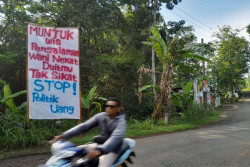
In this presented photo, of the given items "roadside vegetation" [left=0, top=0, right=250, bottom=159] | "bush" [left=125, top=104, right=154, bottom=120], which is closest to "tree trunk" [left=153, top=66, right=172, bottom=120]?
"roadside vegetation" [left=0, top=0, right=250, bottom=159]

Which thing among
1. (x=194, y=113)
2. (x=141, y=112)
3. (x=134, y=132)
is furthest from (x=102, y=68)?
(x=194, y=113)

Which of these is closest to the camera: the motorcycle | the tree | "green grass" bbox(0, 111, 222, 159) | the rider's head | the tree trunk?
the motorcycle

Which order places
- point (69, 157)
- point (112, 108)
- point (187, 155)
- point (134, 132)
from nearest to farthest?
point (69, 157), point (112, 108), point (187, 155), point (134, 132)

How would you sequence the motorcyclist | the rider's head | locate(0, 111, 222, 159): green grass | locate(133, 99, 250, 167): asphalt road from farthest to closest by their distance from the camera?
locate(0, 111, 222, 159): green grass
locate(133, 99, 250, 167): asphalt road
the rider's head
the motorcyclist

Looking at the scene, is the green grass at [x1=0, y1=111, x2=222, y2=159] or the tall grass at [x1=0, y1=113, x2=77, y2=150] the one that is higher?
Result: the tall grass at [x1=0, y1=113, x2=77, y2=150]

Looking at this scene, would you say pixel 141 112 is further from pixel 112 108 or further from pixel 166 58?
pixel 112 108

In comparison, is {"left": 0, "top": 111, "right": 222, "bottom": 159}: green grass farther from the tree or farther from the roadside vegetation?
the tree

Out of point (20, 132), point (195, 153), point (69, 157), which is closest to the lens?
point (69, 157)

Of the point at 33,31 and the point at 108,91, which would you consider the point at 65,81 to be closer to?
the point at 33,31

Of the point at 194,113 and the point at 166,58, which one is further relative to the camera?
the point at 194,113

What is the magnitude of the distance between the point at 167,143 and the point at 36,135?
13.8 ft

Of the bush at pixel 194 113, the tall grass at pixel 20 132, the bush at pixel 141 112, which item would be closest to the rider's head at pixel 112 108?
the tall grass at pixel 20 132

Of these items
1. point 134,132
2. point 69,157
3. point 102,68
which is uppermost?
point 102,68

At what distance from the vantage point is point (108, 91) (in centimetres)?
1409
